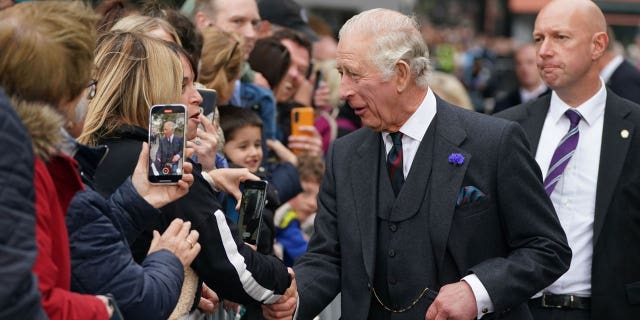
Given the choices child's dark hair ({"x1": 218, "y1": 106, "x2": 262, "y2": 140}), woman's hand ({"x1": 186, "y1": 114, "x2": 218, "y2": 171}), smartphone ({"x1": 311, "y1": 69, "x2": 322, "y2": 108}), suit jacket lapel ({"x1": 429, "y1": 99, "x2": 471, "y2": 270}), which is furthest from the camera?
smartphone ({"x1": 311, "y1": 69, "x2": 322, "y2": 108})

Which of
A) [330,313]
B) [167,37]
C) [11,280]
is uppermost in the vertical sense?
[11,280]

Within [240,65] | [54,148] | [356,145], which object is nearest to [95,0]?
[240,65]

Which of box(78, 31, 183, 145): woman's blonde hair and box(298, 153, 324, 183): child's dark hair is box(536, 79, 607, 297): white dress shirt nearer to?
box(78, 31, 183, 145): woman's blonde hair

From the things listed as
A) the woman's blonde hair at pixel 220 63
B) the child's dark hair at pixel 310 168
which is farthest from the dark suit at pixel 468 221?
the child's dark hair at pixel 310 168

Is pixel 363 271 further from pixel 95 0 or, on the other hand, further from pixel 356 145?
pixel 95 0

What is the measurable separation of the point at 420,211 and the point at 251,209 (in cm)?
71

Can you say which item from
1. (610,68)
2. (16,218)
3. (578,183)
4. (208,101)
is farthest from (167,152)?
(610,68)

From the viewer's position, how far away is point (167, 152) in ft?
12.3

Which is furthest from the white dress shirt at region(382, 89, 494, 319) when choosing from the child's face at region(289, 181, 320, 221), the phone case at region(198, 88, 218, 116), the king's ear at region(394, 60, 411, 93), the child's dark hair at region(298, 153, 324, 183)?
the child's face at region(289, 181, 320, 221)

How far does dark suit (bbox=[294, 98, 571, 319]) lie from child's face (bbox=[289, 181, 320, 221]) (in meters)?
3.22

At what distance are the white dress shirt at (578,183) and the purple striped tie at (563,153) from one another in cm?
2

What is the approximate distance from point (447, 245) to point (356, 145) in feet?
2.29

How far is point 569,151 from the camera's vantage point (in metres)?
5.59

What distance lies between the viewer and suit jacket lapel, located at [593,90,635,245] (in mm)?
5359
